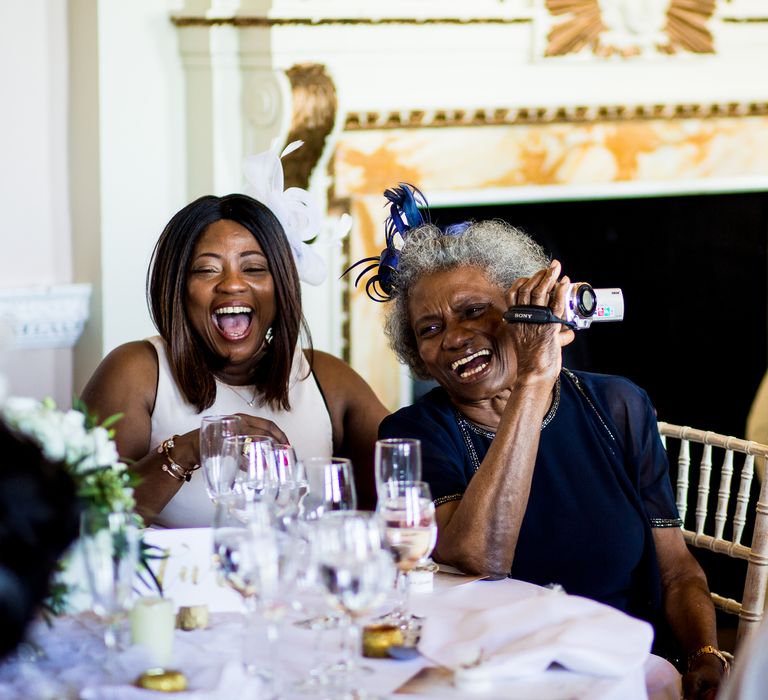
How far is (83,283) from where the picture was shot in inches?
130

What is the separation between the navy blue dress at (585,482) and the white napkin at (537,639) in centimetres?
38

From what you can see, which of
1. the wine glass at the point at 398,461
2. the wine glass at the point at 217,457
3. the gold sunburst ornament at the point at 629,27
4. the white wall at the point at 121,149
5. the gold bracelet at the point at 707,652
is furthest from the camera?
the gold sunburst ornament at the point at 629,27

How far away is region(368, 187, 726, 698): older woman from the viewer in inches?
70.7

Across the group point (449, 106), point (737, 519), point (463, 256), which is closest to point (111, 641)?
point (463, 256)

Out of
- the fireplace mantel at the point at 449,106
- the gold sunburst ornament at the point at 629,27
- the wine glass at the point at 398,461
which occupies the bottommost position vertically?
the wine glass at the point at 398,461

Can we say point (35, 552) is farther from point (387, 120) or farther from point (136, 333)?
point (387, 120)

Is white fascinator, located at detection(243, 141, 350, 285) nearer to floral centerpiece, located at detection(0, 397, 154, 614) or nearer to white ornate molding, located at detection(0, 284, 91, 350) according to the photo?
white ornate molding, located at detection(0, 284, 91, 350)

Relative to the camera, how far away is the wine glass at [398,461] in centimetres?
148

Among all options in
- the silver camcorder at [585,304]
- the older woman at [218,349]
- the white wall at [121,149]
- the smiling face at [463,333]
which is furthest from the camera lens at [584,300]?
the white wall at [121,149]

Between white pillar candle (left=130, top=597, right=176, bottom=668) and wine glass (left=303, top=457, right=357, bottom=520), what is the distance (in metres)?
0.25

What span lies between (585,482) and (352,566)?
82 cm

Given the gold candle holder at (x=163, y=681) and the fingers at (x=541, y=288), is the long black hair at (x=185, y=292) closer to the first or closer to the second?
the fingers at (x=541, y=288)

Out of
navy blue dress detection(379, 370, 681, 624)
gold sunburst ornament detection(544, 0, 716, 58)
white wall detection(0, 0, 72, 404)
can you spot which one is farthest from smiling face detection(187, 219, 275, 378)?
gold sunburst ornament detection(544, 0, 716, 58)

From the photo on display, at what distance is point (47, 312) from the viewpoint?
3262 mm
